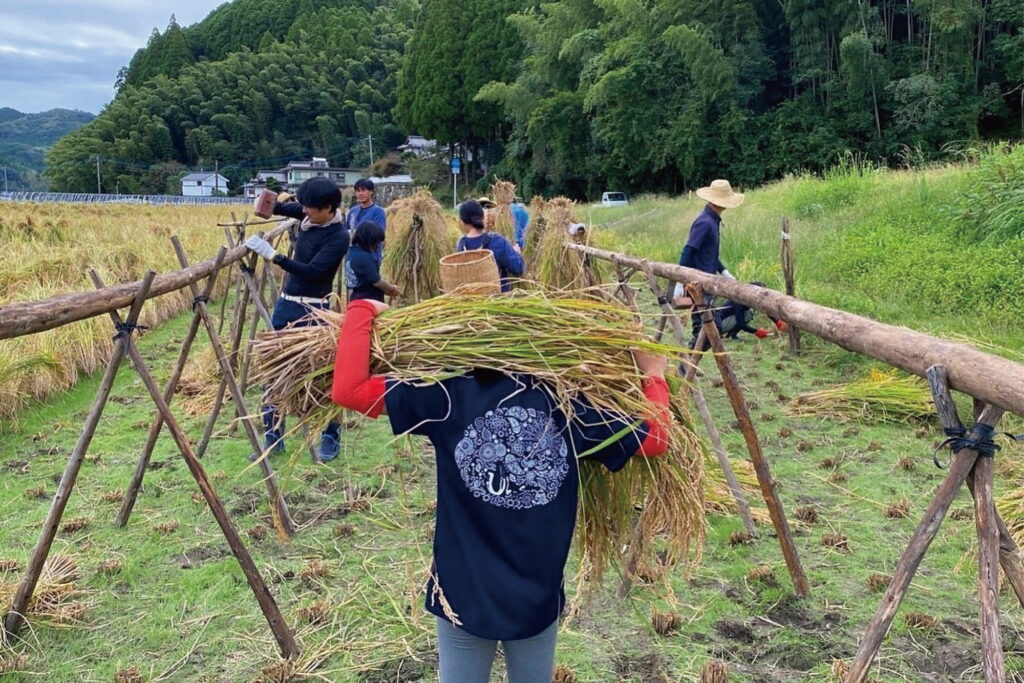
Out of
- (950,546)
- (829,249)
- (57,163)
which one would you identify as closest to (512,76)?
(829,249)

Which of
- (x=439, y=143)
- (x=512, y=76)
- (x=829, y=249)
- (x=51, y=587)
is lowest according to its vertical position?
(x=51, y=587)

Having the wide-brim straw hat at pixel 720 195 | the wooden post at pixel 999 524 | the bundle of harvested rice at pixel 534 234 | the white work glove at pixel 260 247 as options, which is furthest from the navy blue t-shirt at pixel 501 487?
the bundle of harvested rice at pixel 534 234

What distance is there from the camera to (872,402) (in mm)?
5359

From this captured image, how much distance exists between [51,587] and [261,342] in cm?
182

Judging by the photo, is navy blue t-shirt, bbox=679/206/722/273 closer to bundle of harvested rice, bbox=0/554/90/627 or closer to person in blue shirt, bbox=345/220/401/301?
person in blue shirt, bbox=345/220/401/301

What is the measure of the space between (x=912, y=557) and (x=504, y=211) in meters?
7.19

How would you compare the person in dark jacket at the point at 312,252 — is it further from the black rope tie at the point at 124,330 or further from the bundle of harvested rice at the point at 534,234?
the bundle of harvested rice at the point at 534,234

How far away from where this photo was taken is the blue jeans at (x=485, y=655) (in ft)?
5.70

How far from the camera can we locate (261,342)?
2.01m

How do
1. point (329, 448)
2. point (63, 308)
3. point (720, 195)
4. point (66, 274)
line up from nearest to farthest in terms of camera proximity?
point (63, 308)
point (329, 448)
point (720, 195)
point (66, 274)

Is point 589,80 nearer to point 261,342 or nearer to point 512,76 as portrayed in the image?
point 512,76

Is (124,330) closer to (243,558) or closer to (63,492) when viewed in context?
(63,492)

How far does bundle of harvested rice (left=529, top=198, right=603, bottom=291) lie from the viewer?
710 centimetres

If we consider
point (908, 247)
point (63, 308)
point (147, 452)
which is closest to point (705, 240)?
point (147, 452)
